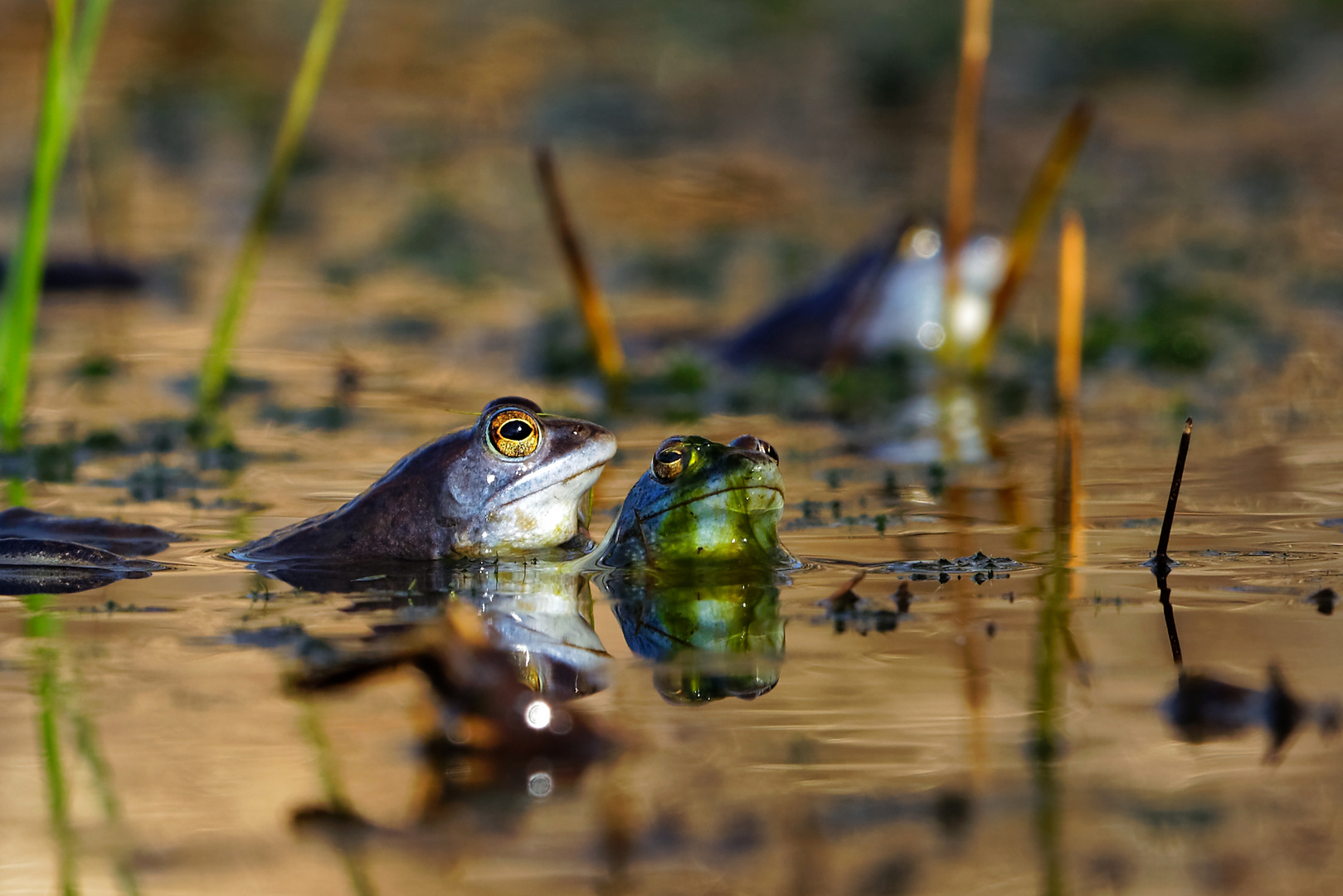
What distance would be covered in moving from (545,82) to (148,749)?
1318 centimetres

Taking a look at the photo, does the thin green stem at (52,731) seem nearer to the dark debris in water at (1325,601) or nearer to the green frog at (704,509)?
the green frog at (704,509)

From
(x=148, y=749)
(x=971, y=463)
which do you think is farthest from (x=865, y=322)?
(x=148, y=749)

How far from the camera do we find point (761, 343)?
7.28 m

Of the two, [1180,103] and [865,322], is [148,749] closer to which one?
[865,322]

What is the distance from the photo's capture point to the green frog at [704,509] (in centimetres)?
367

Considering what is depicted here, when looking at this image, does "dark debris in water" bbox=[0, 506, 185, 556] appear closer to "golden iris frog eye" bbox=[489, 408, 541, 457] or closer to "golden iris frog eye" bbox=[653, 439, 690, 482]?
"golden iris frog eye" bbox=[489, 408, 541, 457]

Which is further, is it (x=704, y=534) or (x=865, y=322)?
(x=865, y=322)

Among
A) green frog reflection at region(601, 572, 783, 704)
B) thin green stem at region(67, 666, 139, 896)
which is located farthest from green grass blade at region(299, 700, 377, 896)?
green frog reflection at region(601, 572, 783, 704)

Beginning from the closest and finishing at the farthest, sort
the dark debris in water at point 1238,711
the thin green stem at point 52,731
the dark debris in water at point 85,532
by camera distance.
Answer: the thin green stem at point 52,731 < the dark debris in water at point 1238,711 < the dark debris in water at point 85,532

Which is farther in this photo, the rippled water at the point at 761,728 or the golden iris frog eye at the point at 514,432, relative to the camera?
the golden iris frog eye at the point at 514,432

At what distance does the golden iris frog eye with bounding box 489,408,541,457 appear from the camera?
4020mm

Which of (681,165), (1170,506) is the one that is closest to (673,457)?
(1170,506)

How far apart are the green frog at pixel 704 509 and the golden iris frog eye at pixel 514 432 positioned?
1.02 ft

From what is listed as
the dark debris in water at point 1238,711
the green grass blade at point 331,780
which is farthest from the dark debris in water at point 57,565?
the dark debris in water at point 1238,711
